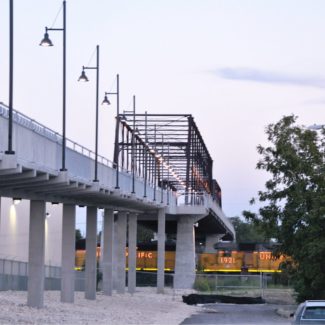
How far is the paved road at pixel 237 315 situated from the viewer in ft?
143

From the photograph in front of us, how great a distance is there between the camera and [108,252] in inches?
2660

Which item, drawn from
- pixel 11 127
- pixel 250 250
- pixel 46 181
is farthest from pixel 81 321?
pixel 250 250

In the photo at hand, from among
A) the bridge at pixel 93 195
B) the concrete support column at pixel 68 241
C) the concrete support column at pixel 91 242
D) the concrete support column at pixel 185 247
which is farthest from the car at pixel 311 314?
the concrete support column at pixel 185 247

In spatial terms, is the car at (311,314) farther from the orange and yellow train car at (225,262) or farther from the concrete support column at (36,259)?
the orange and yellow train car at (225,262)

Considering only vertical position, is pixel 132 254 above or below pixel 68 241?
below

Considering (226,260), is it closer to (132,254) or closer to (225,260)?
(225,260)

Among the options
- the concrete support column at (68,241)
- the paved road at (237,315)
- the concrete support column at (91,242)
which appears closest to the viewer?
the paved road at (237,315)

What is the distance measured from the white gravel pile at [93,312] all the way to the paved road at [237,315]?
93 cm

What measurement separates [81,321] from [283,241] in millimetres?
16834

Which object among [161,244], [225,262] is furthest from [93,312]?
[225,262]

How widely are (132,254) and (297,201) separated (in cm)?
2817

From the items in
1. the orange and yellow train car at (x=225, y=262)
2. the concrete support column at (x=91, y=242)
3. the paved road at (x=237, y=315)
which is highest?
the concrete support column at (x=91, y=242)

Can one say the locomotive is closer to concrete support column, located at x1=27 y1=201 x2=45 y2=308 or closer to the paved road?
the paved road

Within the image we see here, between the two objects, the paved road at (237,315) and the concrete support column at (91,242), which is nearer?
the paved road at (237,315)
